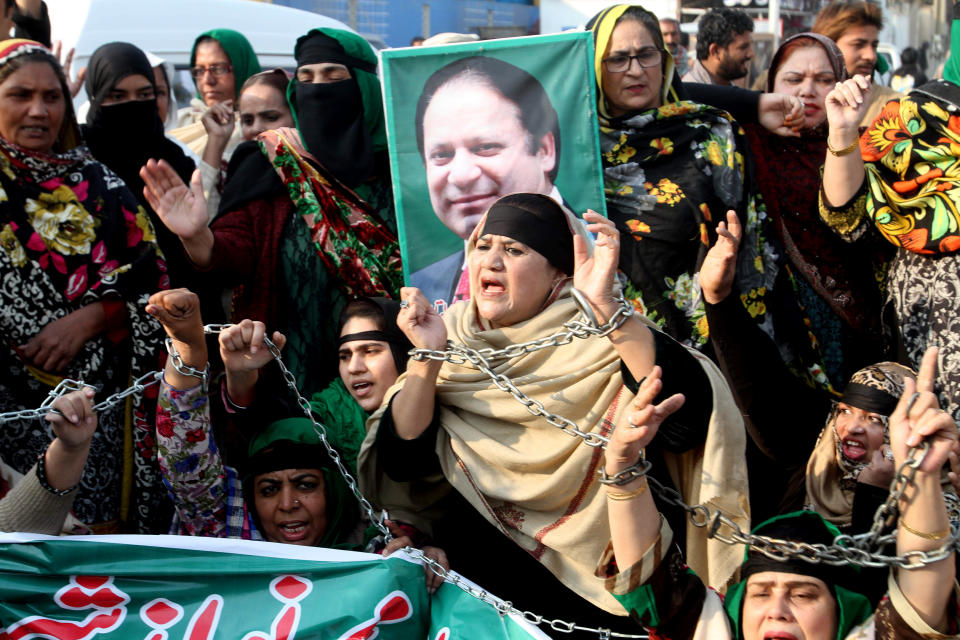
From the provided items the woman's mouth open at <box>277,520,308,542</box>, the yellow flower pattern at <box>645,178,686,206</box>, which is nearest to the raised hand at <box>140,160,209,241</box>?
the woman's mouth open at <box>277,520,308,542</box>

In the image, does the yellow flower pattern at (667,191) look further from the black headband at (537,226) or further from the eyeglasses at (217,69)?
the eyeglasses at (217,69)

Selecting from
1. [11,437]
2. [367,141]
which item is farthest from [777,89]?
[11,437]

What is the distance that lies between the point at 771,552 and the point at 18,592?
5.21ft

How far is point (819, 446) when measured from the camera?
2.89 meters

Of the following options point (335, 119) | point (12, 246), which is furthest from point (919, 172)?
point (12, 246)

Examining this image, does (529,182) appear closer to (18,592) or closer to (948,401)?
(948,401)

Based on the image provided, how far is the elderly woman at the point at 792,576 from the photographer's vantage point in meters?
2.05

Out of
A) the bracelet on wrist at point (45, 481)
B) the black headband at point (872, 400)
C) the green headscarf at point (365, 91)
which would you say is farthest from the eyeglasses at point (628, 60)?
the bracelet on wrist at point (45, 481)

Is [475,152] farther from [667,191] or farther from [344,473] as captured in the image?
[344,473]

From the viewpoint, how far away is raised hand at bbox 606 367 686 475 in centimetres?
214

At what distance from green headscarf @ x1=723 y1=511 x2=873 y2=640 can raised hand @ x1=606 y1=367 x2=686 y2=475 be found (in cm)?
41

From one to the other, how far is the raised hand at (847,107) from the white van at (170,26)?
14.5 ft

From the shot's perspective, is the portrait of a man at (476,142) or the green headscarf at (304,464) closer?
the green headscarf at (304,464)

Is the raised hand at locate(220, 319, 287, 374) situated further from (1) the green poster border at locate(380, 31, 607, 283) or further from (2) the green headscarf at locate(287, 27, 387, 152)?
(2) the green headscarf at locate(287, 27, 387, 152)
